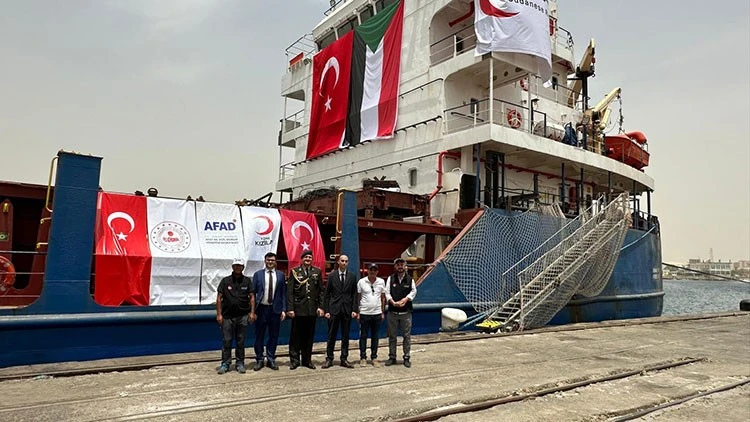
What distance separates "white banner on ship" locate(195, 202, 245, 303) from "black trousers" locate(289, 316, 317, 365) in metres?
1.93

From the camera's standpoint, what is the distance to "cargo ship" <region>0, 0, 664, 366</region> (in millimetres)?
7543

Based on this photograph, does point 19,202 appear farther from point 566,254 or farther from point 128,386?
point 566,254

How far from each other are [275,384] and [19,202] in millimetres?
5271

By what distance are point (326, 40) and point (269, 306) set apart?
14893mm

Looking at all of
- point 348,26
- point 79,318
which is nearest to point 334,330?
point 79,318

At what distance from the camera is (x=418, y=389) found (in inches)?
242

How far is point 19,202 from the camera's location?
8.34 m

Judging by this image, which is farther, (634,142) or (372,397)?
(634,142)

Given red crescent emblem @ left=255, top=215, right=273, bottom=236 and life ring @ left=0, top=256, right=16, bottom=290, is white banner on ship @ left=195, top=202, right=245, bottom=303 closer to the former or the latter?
red crescent emblem @ left=255, top=215, right=273, bottom=236

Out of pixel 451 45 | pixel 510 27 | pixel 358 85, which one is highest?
pixel 451 45

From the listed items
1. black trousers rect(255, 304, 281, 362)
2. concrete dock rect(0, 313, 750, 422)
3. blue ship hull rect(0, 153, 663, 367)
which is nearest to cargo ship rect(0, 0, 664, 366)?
blue ship hull rect(0, 153, 663, 367)

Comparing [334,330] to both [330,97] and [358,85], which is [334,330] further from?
[330,97]

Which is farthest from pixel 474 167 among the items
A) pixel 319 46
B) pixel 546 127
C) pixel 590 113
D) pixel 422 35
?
pixel 319 46

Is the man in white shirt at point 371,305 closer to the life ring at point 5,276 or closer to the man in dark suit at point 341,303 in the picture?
the man in dark suit at point 341,303
